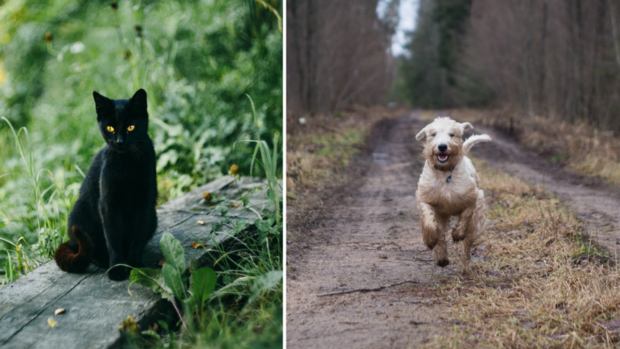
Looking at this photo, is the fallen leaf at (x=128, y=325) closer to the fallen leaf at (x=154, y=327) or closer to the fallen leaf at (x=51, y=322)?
the fallen leaf at (x=154, y=327)

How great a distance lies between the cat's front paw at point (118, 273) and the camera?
2.66 metres

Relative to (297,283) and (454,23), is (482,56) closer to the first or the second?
(454,23)

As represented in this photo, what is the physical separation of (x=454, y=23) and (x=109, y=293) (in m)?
3.29

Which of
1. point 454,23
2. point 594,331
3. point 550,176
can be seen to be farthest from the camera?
point 454,23

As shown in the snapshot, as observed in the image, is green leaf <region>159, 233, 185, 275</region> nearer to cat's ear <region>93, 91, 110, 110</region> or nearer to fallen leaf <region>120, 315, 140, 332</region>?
fallen leaf <region>120, 315, 140, 332</region>

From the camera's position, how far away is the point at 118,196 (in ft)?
8.84

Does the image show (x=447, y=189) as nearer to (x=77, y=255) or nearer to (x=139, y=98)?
(x=139, y=98)

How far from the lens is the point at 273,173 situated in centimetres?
277

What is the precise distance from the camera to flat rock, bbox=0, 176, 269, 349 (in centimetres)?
217

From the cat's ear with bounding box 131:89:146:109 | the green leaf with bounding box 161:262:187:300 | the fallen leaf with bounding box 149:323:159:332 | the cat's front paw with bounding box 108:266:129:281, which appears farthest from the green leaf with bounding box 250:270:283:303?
the cat's ear with bounding box 131:89:146:109

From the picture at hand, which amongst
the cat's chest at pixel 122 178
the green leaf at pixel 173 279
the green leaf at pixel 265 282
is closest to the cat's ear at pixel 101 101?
the cat's chest at pixel 122 178

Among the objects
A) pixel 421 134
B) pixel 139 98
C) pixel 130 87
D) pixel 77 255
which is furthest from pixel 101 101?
pixel 130 87

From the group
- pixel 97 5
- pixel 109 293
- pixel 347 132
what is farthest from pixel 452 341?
pixel 97 5

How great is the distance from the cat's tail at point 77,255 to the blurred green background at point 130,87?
2.18ft
